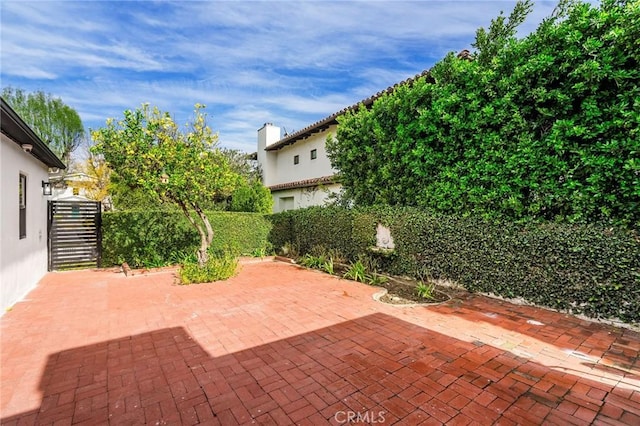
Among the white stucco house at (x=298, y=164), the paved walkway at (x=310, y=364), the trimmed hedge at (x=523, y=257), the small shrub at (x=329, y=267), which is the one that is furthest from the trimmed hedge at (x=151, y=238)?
the trimmed hedge at (x=523, y=257)

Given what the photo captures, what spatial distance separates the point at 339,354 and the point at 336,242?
6.95m

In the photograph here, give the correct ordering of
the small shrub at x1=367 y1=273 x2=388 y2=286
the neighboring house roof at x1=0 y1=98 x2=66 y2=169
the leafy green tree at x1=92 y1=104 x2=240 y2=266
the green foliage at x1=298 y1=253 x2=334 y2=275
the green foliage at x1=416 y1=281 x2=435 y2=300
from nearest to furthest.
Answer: the neighboring house roof at x1=0 y1=98 x2=66 y2=169 → the green foliage at x1=416 y1=281 x2=435 y2=300 → the leafy green tree at x1=92 y1=104 x2=240 y2=266 → the small shrub at x1=367 y1=273 x2=388 y2=286 → the green foliage at x1=298 y1=253 x2=334 y2=275

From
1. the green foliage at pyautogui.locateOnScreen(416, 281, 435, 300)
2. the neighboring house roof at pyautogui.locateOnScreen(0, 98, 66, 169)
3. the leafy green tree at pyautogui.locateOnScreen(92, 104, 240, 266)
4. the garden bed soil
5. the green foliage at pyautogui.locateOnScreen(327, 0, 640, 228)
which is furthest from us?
the leafy green tree at pyautogui.locateOnScreen(92, 104, 240, 266)

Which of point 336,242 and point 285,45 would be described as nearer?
point 285,45

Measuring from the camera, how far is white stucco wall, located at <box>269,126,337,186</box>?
16844 mm

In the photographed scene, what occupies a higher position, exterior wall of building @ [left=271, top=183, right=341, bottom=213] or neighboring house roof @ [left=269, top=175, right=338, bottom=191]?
neighboring house roof @ [left=269, top=175, right=338, bottom=191]

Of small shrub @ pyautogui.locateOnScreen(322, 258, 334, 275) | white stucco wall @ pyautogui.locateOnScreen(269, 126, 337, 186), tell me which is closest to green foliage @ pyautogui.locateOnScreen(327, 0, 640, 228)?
small shrub @ pyautogui.locateOnScreen(322, 258, 334, 275)

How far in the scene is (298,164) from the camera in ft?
63.3

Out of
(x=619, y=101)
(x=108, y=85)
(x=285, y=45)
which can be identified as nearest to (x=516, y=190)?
(x=619, y=101)

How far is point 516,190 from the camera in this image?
630cm

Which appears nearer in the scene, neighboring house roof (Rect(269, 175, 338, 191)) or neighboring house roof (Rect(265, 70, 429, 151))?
neighboring house roof (Rect(265, 70, 429, 151))

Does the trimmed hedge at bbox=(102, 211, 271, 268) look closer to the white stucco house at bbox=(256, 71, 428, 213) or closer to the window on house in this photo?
the window on house

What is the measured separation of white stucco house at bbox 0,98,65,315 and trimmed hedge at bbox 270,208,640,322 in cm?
837

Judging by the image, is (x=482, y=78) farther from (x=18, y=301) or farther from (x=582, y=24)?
(x=18, y=301)
